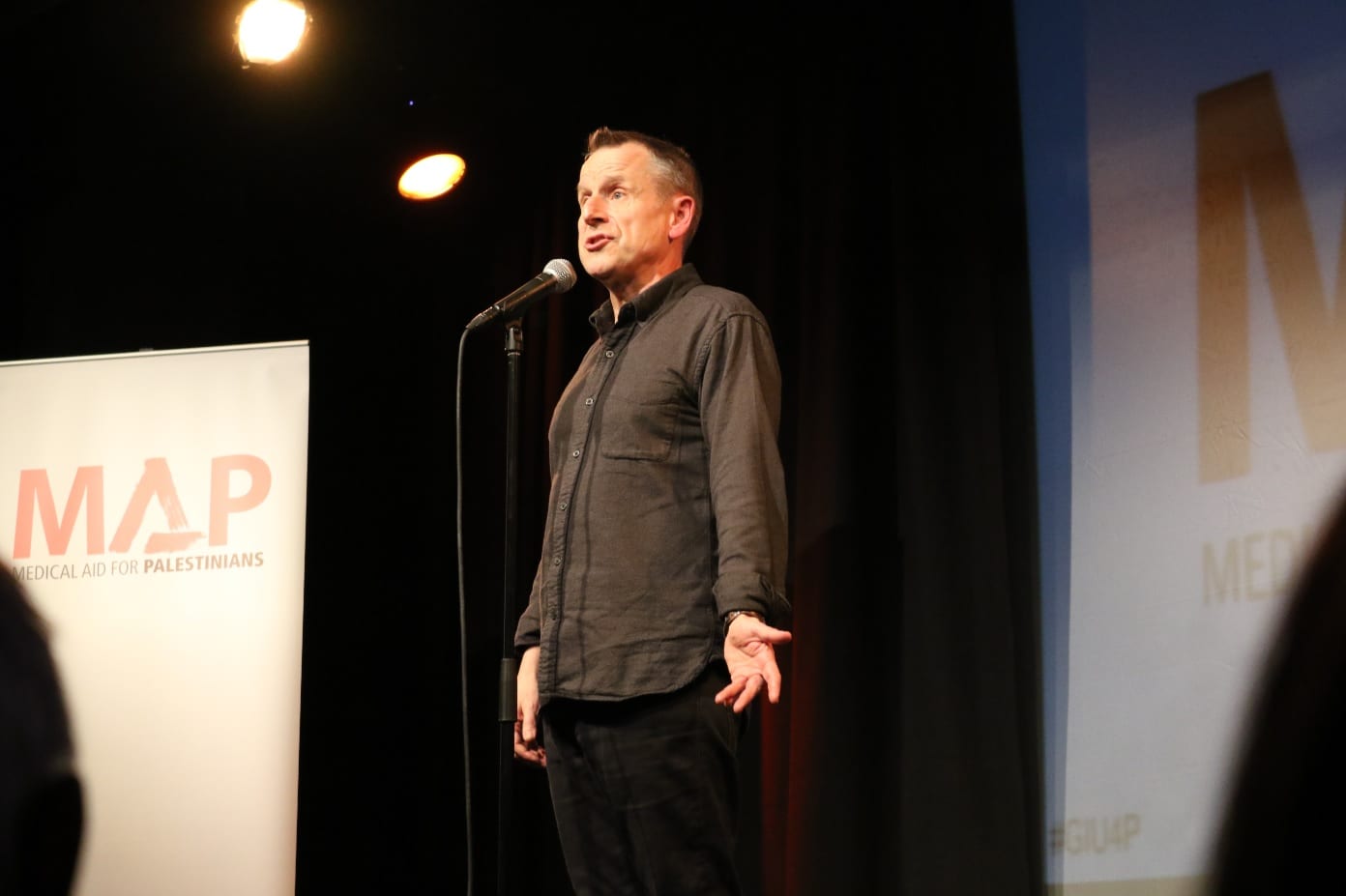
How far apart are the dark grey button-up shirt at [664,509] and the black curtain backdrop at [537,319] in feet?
1.24

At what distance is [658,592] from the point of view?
82.1 inches

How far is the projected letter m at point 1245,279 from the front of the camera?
2234mm

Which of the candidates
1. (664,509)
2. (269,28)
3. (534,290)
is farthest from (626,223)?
(269,28)

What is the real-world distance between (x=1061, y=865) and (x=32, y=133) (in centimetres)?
360

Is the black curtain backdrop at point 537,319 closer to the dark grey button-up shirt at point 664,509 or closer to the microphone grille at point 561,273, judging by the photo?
the dark grey button-up shirt at point 664,509

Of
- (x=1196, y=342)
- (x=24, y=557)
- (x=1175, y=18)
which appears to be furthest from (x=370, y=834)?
(x=1175, y=18)

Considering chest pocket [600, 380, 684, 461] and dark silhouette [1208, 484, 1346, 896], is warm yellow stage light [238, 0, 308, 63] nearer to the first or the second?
chest pocket [600, 380, 684, 461]

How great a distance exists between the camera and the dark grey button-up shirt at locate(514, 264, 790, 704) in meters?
2.03

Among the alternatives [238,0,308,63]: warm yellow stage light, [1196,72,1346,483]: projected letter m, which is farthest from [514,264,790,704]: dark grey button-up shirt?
[238,0,308,63]: warm yellow stage light

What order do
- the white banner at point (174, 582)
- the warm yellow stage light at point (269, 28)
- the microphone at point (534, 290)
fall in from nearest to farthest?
the microphone at point (534, 290), the white banner at point (174, 582), the warm yellow stage light at point (269, 28)

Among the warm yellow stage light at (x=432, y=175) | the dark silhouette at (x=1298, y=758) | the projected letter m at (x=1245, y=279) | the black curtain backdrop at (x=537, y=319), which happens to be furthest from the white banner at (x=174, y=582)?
the dark silhouette at (x=1298, y=758)

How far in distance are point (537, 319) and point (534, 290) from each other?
1.36m

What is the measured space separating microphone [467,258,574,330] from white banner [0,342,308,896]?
1.25 m

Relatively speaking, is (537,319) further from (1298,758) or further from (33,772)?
(1298,758)
